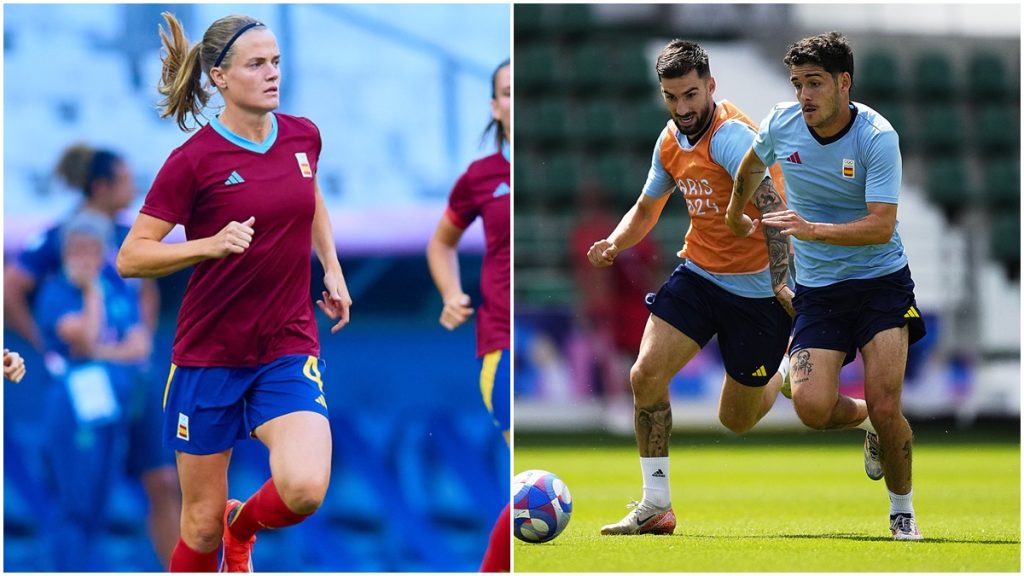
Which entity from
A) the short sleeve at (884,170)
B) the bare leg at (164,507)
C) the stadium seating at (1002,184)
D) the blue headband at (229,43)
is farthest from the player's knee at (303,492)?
the stadium seating at (1002,184)

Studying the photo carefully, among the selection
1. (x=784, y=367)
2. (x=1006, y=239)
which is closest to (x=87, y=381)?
(x=784, y=367)

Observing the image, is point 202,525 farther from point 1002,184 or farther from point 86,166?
point 1002,184

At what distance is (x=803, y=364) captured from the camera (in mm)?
3893

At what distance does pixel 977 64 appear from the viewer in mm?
10992

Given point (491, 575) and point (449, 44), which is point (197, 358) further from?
point (449, 44)

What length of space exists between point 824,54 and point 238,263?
5.99ft

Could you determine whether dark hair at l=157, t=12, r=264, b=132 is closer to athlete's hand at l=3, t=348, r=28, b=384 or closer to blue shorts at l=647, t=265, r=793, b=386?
athlete's hand at l=3, t=348, r=28, b=384

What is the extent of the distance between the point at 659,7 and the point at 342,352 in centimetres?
658

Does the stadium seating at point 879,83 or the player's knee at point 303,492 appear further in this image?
the stadium seating at point 879,83

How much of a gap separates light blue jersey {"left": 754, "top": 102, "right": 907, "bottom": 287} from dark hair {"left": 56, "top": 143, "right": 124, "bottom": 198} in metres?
3.46

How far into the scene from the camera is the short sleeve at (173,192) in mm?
3490

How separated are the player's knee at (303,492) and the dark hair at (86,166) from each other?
3.13 metres

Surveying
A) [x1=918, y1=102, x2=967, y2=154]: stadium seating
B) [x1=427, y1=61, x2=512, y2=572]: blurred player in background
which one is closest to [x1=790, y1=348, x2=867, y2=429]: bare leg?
[x1=427, y1=61, x2=512, y2=572]: blurred player in background

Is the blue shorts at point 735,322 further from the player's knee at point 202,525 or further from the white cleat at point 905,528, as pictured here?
the player's knee at point 202,525
